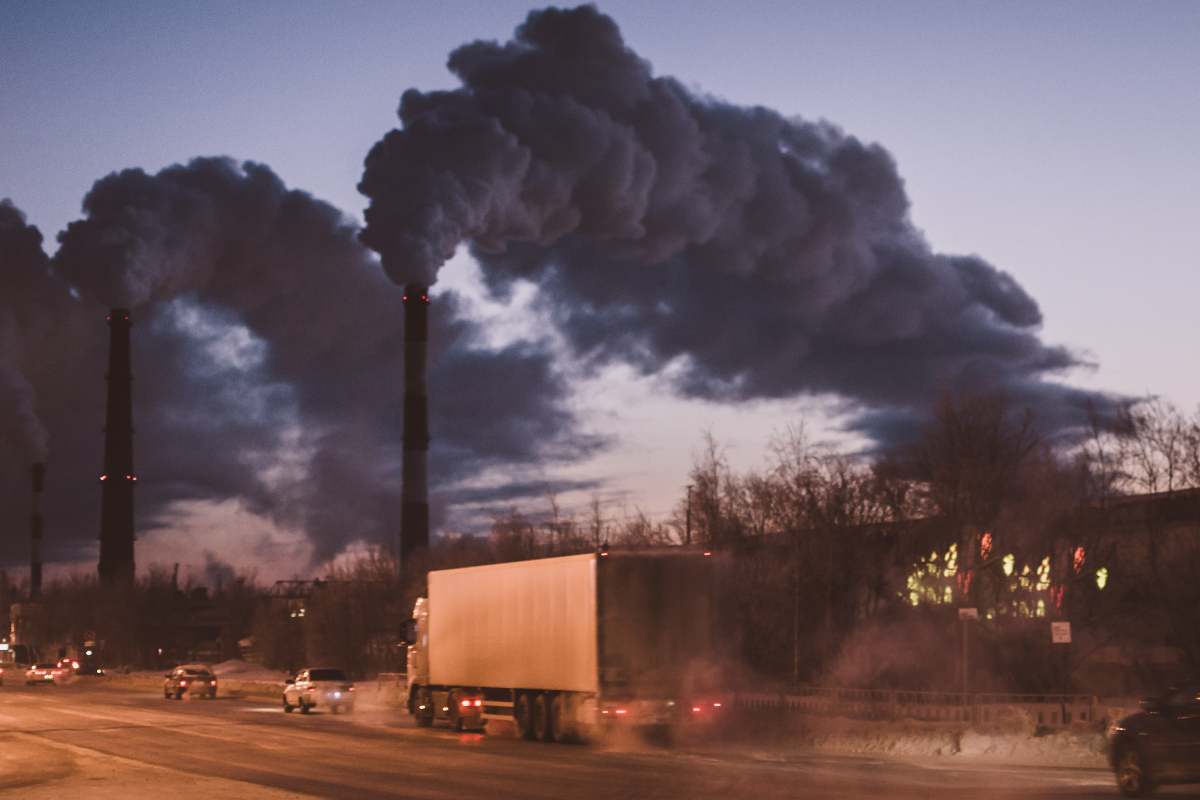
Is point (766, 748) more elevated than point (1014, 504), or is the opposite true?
point (1014, 504)

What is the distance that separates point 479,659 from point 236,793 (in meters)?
14.3

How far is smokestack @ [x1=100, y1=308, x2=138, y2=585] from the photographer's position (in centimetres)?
8900

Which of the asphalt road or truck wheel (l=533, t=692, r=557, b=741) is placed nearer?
the asphalt road

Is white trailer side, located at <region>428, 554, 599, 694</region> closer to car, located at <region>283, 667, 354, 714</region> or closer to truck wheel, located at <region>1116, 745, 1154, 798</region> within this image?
car, located at <region>283, 667, 354, 714</region>

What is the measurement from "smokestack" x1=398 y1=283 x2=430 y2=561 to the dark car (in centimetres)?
5802

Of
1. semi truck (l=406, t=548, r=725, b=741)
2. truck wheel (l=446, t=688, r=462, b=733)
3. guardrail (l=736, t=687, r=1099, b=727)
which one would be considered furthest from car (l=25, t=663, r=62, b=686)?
semi truck (l=406, t=548, r=725, b=741)

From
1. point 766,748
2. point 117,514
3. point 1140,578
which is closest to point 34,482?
point 117,514

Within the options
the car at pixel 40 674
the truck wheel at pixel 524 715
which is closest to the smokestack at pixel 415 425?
the car at pixel 40 674

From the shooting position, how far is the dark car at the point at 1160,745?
720 inches

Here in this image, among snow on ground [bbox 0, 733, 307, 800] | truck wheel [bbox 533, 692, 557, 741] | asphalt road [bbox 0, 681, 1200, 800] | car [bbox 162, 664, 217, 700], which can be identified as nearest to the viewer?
snow on ground [bbox 0, 733, 307, 800]

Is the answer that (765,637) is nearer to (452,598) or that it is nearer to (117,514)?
(452,598)

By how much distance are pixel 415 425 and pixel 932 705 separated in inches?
1864

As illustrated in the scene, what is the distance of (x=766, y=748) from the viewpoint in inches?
1124

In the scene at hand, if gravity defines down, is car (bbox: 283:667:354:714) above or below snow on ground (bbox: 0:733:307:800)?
below
